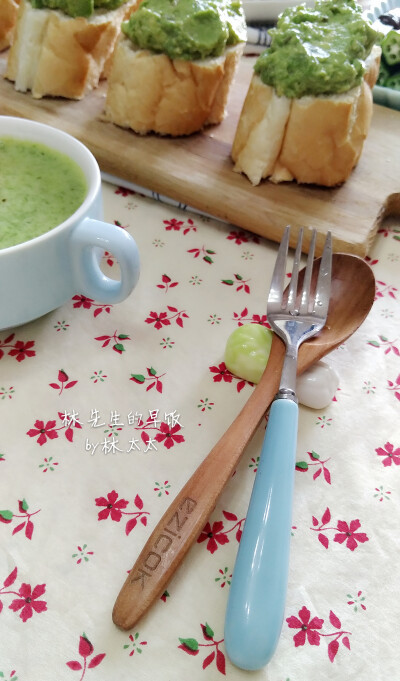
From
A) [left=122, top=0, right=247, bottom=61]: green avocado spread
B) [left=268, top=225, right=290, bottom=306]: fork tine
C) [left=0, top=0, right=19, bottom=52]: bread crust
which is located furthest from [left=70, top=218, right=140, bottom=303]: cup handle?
[left=0, top=0, right=19, bottom=52]: bread crust

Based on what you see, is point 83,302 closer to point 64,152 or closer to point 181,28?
point 64,152

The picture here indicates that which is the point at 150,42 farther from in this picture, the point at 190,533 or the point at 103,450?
the point at 190,533

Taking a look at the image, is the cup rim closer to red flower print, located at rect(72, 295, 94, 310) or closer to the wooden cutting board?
red flower print, located at rect(72, 295, 94, 310)

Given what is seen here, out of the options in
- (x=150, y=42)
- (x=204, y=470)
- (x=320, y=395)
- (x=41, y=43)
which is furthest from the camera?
(x=41, y=43)

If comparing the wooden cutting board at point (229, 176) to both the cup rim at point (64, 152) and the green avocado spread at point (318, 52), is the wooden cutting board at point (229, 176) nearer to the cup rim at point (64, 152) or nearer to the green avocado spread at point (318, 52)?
the green avocado spread at point (318, 52)

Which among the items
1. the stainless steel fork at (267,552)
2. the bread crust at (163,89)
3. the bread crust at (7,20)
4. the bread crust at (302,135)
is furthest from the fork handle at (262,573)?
the bread crust at (7,20)

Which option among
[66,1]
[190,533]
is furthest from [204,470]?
[66,1]

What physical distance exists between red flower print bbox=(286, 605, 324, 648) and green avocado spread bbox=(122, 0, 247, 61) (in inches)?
41.4

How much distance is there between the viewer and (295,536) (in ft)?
2.36

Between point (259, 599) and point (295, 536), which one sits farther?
point (295, 536)

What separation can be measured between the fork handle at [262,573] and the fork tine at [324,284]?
1.00 ft

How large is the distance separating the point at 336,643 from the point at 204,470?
23cm

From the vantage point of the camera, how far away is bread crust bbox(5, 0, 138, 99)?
1.32m

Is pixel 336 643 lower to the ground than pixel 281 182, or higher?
lower
